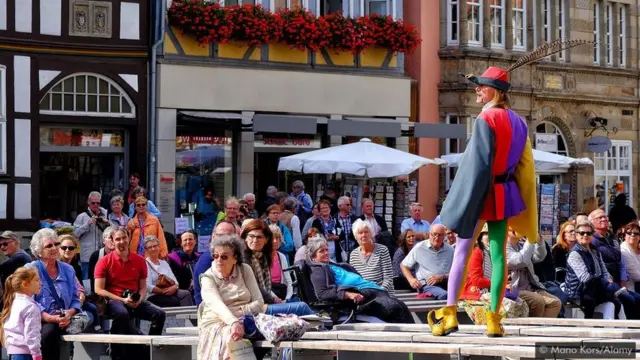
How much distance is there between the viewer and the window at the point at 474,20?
29406 mm

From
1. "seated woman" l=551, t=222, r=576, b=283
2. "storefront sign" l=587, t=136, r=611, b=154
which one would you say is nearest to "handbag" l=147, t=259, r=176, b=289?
"seated woman" l=551, t=222, r=576, b=283

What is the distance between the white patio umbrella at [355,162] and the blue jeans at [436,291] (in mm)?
6604

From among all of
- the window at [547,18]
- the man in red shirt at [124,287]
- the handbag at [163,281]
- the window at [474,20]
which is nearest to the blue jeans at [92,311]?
the man in red shirt at [124,287]

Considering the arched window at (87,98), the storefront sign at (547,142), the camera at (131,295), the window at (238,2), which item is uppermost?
the window at (238,2)

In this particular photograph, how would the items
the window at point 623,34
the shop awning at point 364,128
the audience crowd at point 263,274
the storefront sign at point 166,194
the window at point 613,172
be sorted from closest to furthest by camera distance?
the audience crowd at point 263,274 < the storefront sign at point 166,194 < the shop awning at point 364,128 < the window at point 613,172 < the window at point 623,34

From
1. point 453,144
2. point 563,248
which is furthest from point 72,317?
point 453,144

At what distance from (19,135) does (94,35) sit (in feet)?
6.96

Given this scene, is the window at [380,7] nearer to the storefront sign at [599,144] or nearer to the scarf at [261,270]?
the storefront sign at [599,144]

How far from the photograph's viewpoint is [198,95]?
24594 millimetres

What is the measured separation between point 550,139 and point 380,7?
5629 mm

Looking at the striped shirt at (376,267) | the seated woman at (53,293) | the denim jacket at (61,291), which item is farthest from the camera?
the striped shirt at (376,267)

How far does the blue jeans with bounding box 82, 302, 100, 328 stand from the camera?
13535mm

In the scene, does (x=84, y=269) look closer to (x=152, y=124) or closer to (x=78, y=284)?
(x=78, y=284)

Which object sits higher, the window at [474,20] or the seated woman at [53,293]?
the window at [474,20]
